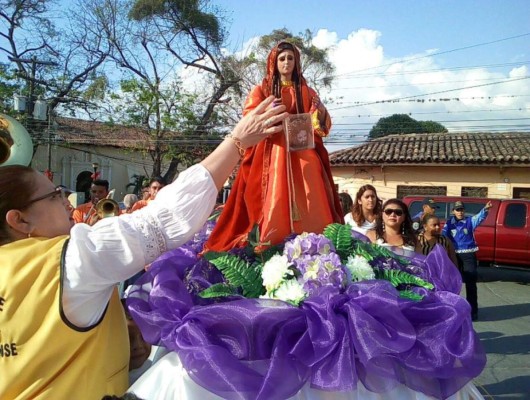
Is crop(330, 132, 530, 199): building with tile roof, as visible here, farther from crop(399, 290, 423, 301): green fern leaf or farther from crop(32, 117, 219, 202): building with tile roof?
crop(399, 290, 423, 301): green fern leaf

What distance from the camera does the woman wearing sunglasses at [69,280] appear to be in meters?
1.28

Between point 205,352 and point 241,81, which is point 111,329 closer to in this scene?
point 205,352

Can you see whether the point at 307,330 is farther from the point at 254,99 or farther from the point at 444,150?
the point at 444,150

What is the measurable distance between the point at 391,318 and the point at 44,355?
3.33 feet

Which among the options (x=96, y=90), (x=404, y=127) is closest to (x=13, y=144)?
(x=96, y=90)

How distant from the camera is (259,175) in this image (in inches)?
99.5

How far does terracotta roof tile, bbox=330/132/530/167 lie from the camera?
18594 mm

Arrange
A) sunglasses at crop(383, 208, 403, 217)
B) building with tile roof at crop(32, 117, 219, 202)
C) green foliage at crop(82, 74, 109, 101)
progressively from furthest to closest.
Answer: building with tile roof at crop(32, 117, 219, 202), green foliage at crop(82, 74, 109, 101), sunglasses at crop(383, 208, 403, 217)

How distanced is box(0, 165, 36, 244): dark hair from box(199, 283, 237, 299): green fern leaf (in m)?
0.64

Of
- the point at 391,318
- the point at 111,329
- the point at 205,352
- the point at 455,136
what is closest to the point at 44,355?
the point at 111,329

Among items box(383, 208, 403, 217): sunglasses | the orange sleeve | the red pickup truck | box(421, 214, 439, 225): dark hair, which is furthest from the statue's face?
the red pickup truck

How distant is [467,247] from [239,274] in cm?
655

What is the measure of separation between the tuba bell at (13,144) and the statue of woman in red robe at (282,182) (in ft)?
2.89

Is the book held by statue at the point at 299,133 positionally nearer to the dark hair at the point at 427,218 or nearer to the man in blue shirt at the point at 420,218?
the man in blue shirt at the point at 420,218
